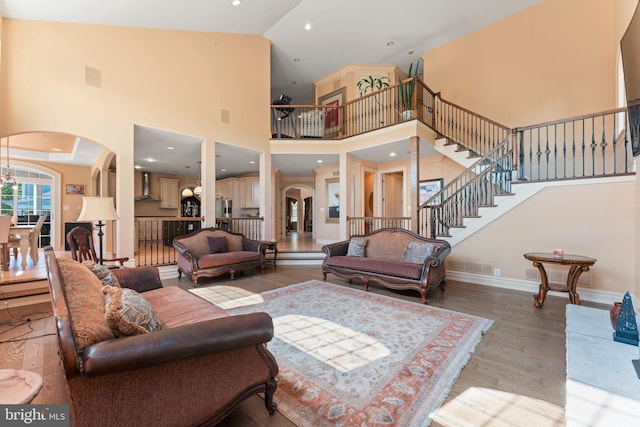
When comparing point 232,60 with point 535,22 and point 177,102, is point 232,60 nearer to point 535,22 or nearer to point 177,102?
point 177,102

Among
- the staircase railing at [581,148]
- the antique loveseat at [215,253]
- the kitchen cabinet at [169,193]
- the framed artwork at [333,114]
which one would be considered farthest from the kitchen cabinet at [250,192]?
the staircase railing at [581,148]

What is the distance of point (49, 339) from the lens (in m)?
2.63

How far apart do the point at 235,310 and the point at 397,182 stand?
22.7ft

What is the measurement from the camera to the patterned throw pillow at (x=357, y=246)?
16.4 ft

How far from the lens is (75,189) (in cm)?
800

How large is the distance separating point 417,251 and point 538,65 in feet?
16.4

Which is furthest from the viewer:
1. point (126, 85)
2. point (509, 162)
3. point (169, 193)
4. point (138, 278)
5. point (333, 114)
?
point (169, 193)

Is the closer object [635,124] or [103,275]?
[103,275]

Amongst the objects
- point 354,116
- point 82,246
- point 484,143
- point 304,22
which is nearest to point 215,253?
point 82,246

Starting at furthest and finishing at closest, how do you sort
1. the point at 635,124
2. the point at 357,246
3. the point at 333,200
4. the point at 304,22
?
the point at 333,200, the point at 304,22, the point at 357,246, the point at 635,124

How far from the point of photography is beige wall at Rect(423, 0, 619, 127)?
491cm

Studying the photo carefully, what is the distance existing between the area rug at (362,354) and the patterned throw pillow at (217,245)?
1.60 meters

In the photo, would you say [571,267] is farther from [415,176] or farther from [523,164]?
[415,176]

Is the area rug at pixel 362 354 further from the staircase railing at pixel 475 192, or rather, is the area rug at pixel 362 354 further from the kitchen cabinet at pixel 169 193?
the kitchen cabinet at pixel 169 193
